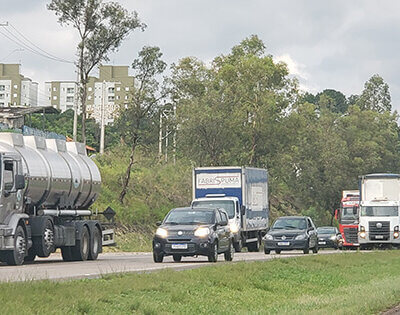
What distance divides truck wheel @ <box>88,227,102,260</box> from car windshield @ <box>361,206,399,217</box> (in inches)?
732

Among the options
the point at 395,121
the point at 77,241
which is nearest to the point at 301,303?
the point at 77,241

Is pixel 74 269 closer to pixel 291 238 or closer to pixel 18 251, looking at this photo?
pixel 18 251

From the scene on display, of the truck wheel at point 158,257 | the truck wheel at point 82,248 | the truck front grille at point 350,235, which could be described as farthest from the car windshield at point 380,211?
the truck wheel at point 158,257

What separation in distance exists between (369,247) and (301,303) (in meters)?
34.3

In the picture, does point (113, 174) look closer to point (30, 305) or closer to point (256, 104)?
point (256, 104)

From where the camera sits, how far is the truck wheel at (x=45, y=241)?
28203 mm

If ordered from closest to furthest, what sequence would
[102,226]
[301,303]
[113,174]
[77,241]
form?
[301,303] < [77,241] < [102,226] < [113,174]

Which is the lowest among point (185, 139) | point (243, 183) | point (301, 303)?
point (301, 303)

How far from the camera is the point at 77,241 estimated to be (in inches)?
1224

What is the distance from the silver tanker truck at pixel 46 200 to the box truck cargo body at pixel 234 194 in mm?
6694

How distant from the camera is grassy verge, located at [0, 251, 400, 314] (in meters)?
13.6

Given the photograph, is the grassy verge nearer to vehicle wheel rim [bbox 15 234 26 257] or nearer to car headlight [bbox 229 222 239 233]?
vehicle wheel rim [bbox 15 234 26 257]

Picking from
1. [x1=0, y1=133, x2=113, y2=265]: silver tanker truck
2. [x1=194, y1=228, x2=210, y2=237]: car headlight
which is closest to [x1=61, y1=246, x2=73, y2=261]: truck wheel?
[x1=0, y1=133, x2=113, y2=265]: silver tanker truck

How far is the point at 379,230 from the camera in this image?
47438 millimetres
